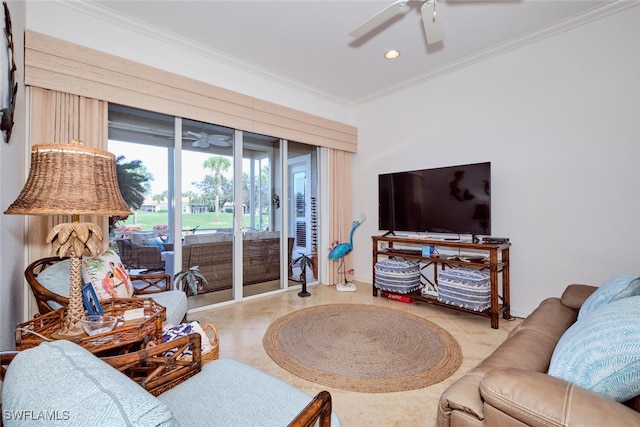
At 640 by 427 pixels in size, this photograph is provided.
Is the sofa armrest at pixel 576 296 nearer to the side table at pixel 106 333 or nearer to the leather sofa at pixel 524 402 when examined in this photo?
the leather sofa at pixel 524 402

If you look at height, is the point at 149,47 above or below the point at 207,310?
above

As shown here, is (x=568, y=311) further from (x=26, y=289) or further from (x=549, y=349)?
(x=26, y=289)

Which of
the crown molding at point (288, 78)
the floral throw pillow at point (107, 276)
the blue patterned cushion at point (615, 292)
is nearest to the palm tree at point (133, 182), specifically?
the floral throw pillow at point (107, 276)

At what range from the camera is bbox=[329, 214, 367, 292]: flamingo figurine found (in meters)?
4.03

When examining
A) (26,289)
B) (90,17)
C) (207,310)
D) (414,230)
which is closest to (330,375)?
(207,310)

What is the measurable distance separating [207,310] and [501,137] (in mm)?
3741

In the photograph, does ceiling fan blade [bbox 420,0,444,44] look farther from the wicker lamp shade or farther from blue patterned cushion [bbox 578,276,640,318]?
the wicker lamp shade

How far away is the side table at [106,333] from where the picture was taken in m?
1.19

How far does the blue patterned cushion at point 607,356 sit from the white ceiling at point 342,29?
2254 mm

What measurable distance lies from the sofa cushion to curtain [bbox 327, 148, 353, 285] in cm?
378

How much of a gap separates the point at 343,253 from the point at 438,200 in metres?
1.53

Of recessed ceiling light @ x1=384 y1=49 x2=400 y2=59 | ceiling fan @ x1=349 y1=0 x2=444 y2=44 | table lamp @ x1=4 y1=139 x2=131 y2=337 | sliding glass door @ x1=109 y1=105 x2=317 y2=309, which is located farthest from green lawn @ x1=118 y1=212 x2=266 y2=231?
recessed ceiling light @ x1=384 y1=49 x2=400 y2=59

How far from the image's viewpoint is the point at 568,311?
1.67 metres

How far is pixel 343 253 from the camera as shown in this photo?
13.6 feet
